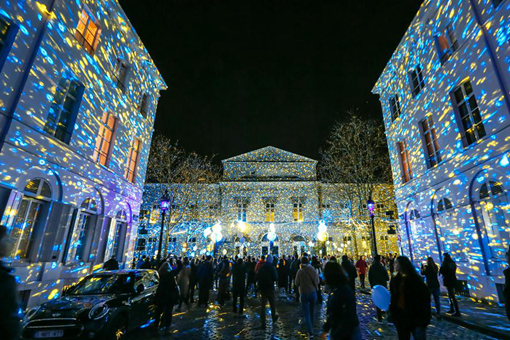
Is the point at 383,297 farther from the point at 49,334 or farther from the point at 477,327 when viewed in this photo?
the point at 49,334

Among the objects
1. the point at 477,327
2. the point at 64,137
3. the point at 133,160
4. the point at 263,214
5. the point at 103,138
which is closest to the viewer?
the point at 477,327

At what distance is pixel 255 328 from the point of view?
6496 millimetres

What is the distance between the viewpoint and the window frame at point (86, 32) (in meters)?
9.45

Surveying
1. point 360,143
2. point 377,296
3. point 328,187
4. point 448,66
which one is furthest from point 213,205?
point 377,296

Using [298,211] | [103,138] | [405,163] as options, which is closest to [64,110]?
[103,138]

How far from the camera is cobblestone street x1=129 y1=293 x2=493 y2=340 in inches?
227

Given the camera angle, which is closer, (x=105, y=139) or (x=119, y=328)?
(x=119, y=328)

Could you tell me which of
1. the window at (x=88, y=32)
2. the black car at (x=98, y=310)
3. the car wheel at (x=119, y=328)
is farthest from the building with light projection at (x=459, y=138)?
the window at (x=88, y=32)

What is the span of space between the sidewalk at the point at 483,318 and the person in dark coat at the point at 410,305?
11.8 ft

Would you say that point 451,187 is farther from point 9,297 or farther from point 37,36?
point 37,36

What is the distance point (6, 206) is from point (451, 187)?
14.2m

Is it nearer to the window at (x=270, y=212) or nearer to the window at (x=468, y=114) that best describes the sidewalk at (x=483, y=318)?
the window at (x=468, y=114)

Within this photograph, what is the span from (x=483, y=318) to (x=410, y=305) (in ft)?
17.4

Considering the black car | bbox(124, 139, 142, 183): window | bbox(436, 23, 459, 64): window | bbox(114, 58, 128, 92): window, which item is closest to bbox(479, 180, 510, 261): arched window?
bbox(436, 23, 459, 64): window
